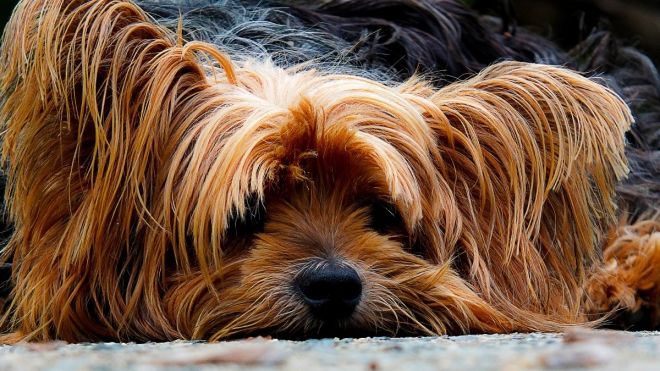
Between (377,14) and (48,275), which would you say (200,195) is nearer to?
(48,275)

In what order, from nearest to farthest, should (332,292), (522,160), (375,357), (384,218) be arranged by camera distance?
1. (375,357)
2. (332,292)
3. (384,218)
4. (522,160)

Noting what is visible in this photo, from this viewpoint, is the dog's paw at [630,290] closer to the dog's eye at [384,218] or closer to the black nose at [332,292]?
the dog's eye at [384,218]

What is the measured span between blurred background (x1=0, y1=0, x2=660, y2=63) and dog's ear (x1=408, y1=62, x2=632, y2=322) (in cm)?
279

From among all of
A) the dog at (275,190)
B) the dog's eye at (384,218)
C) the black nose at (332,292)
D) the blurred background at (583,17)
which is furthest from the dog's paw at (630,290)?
the blurred background at (583,17)

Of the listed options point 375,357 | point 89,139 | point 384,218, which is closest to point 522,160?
point 384,218

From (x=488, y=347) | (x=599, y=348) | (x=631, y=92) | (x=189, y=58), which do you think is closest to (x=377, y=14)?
(x=631, y=92)

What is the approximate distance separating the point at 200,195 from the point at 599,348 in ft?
5.94

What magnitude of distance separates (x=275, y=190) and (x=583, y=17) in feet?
13.7

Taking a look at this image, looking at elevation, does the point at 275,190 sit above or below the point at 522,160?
above

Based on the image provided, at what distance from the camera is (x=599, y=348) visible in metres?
2.76

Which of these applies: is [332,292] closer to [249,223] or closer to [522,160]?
[249,223]

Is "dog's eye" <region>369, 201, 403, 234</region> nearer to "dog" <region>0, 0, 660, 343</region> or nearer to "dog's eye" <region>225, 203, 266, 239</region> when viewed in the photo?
"dog" <region>0, 0, 660, 343</region>

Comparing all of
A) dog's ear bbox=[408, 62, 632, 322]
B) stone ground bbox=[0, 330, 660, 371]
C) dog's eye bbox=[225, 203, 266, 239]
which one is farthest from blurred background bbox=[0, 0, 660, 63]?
stone ground bbox=[0, 330, 660, 371]

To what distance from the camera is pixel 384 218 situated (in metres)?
4.36
